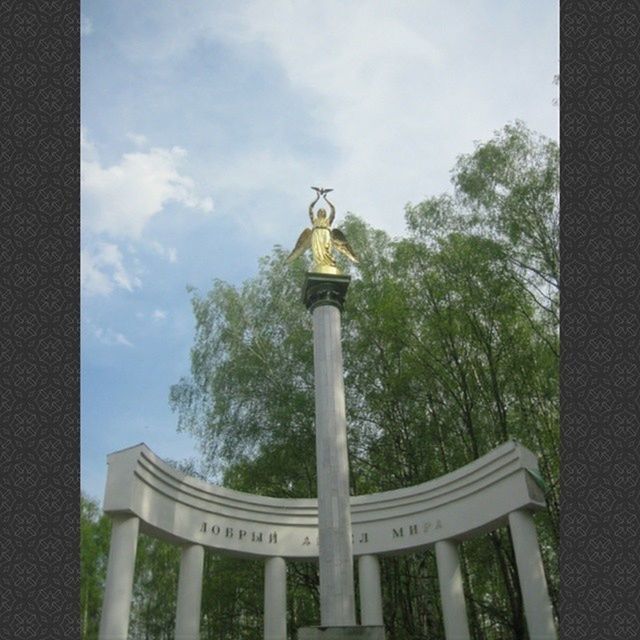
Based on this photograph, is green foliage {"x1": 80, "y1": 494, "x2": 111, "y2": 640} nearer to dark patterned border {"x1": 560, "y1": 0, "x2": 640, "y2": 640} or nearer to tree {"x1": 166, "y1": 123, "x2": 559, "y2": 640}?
tree {"x1": 166, "y1": 123, "x2": 559, "y2": 640}

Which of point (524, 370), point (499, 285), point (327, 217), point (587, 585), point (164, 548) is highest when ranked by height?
point (327, 217)

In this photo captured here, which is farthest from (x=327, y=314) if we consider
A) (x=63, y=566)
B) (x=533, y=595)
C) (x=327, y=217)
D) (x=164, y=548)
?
(x=164, y=548)

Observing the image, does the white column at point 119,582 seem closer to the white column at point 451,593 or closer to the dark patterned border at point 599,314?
the white column at point 451,593

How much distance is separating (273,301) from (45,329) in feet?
42.2

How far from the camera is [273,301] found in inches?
840

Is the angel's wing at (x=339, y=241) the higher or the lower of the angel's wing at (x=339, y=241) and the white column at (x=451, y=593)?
the higher

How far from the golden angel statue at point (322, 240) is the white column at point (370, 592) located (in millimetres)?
6599

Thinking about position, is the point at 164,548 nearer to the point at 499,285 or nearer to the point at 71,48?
the point at 499,285

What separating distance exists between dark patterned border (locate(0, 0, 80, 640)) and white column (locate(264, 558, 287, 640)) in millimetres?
6902

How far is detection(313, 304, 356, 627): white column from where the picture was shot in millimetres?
12141

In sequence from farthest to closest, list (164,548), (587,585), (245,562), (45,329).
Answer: (164,548)
(245,562)
(45,329)
(587,585)

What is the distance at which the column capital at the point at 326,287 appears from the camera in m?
14.8

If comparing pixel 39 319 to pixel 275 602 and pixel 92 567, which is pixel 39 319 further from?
pixel 92 567

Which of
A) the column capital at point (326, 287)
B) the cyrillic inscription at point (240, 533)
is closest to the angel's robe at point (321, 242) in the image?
the column capital at point (326, 287)
